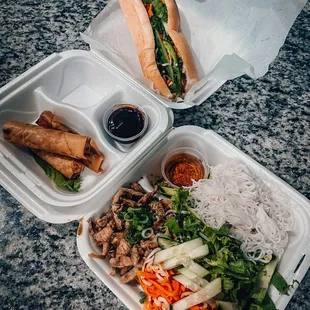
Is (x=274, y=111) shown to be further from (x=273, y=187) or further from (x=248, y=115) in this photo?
(x=273, y=187)

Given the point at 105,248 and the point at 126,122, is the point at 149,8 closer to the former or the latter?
the point at 126,122

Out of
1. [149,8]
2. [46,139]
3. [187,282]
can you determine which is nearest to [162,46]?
[149,8]

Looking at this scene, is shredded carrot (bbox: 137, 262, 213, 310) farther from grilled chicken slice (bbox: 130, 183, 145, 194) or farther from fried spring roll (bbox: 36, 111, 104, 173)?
fried spring roll (bbox: 36, 111, 104, 173)

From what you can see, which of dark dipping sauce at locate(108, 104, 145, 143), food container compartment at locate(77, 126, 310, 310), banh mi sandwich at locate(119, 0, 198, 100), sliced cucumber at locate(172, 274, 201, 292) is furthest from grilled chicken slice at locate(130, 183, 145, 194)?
banh mi sandwich at locate(119, 0, 198, 100)

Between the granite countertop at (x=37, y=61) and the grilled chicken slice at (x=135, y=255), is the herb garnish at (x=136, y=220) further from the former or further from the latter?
the granite countertop at (x=37, y=61)

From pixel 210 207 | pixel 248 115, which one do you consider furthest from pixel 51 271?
pixel 248 115
